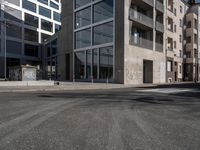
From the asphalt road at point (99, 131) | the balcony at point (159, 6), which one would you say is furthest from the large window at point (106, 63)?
the asphalt road at point (99, 131)

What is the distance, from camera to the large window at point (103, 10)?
35.0 metres

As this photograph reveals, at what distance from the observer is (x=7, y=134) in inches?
212

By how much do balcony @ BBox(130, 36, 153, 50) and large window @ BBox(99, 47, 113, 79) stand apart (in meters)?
3.58

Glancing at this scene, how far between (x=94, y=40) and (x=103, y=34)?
91.0 inches

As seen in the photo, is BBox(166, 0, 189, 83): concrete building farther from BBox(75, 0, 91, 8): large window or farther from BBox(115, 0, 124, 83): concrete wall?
BBox(75, 0, 91, 8): large window

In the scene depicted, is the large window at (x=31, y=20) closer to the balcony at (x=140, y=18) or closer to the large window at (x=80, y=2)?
the large window at (x=80, y=2)

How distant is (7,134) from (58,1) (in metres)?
77.9

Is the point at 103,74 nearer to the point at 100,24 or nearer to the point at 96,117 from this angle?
the point at 100,24

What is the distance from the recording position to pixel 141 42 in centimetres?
3750

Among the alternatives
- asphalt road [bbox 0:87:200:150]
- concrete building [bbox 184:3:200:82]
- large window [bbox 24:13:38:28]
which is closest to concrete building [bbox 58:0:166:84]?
concrete building [bbox 184:3:200:82]

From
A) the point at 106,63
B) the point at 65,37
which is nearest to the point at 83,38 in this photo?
the point at 65,37

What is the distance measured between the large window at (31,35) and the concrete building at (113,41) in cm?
2301

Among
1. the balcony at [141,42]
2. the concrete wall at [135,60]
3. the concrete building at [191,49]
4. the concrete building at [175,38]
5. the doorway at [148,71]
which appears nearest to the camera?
the concrete wall at [135,60]

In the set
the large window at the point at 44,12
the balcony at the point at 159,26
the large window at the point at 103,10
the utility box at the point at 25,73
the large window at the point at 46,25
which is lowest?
the utility box at the point at 25,73
